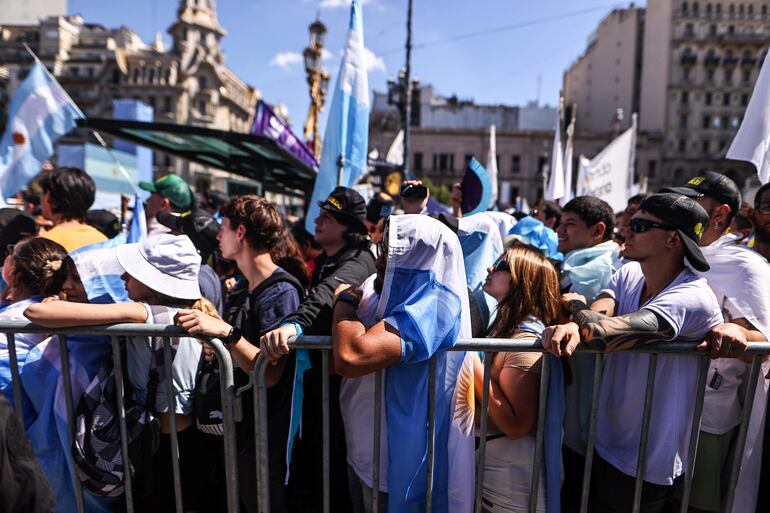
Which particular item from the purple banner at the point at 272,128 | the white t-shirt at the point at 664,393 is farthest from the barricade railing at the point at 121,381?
the purple banner at the point at 272,128

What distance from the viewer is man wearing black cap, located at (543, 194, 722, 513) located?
2.08 metres

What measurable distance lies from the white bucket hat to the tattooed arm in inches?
68.7

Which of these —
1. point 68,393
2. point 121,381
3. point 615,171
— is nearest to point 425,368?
point 121,381

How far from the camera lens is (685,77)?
60062 mm

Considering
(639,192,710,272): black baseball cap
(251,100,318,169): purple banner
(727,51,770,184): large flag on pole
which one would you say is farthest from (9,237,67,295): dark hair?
(251,100,318,169): purple banner

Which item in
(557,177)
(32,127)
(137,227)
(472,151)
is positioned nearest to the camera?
(137,227)

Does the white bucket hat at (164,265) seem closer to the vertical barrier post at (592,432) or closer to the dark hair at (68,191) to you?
the dark hair at (68,191)

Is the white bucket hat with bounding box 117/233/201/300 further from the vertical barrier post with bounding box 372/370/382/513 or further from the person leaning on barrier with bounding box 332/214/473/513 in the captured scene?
the vertical barrier post with bounding box 372/370/382/513

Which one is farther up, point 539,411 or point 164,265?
point 164,265

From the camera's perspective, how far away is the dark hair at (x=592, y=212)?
3508mm

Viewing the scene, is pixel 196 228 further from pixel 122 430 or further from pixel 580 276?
pixel 580 276

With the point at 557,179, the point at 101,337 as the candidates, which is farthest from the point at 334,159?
the point at 557,179

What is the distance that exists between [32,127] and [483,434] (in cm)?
617

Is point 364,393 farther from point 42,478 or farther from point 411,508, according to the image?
point 42,478
